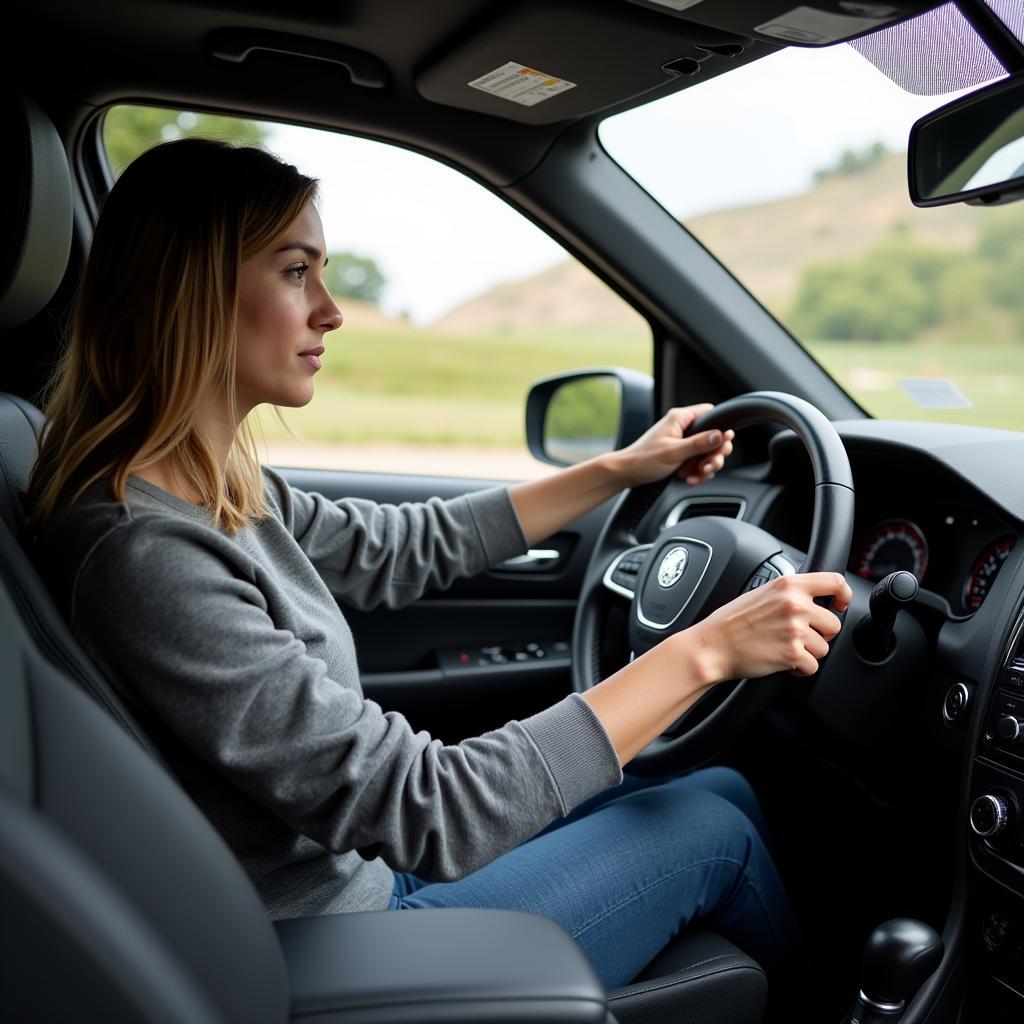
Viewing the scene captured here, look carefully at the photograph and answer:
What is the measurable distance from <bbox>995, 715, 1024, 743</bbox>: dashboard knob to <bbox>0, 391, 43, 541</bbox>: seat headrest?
118cm

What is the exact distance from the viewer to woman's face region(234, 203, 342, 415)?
127 centimetres

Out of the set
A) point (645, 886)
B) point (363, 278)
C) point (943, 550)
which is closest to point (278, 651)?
point (645, 886)

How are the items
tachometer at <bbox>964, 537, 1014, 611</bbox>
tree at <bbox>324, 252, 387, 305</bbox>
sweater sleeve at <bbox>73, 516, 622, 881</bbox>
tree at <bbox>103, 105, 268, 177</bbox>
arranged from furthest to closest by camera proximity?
1. tree at <bbox>324, 252, 387, 305</bbox>
2. tree at <bbox>103, 105, 268, 177</bbox>
3. tachometer at <bbox>964, 537, 1014, 611</bbox>
4. sweater sleeve at <bbox>73, 516, 622, 881</bbox>

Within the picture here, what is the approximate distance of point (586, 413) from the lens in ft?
8.14

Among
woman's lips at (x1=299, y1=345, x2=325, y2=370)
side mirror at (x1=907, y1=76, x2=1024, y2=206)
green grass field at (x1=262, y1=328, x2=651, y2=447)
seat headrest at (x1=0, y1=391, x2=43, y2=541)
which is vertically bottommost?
green grass field at (x1=262, y1=328, x2=651, y2=447)

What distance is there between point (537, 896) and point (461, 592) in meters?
1.07

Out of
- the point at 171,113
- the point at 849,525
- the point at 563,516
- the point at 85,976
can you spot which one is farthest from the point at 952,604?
the point at 171,113

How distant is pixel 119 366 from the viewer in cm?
119

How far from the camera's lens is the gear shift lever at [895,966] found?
1.33 m

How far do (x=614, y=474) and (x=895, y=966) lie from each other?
86cm

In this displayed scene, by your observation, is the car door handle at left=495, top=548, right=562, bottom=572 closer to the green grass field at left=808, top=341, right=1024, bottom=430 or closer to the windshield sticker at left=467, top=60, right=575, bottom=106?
the green grass field at left=808, top=341, right=1024, bottom=430

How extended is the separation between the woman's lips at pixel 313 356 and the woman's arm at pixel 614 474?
0.56 metres

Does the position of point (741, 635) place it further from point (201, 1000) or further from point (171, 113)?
point (171, 113)

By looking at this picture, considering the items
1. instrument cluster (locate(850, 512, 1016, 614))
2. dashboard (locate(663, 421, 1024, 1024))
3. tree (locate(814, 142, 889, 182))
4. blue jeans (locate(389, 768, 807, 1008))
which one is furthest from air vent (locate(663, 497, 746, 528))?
tree (locate(814, 142, 889, 182))
